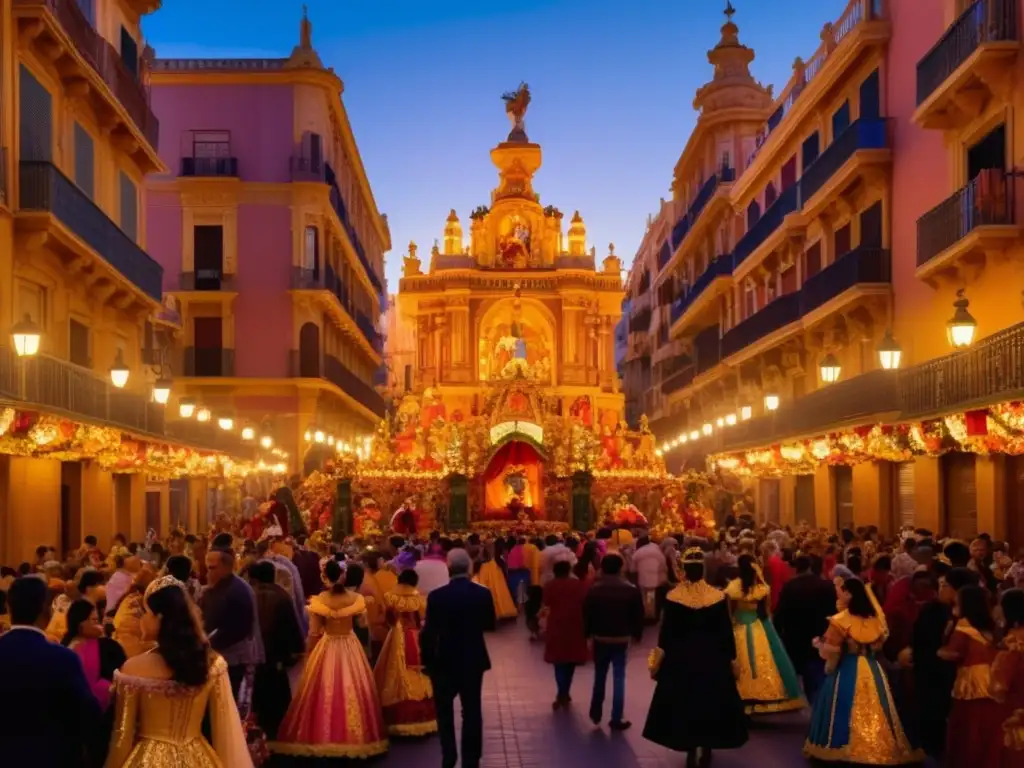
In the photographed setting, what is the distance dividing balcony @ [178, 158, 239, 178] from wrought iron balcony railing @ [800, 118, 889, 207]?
19488 millimetres

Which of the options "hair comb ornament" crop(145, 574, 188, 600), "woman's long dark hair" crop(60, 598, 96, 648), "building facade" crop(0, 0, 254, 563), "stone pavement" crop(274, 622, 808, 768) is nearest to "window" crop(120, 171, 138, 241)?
"building facade" crop(0, 0, 254, 563)

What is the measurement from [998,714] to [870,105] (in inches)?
774

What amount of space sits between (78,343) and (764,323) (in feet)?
58.8

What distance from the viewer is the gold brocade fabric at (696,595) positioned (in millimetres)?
10875

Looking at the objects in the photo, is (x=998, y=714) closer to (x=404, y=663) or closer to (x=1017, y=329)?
(x=404, y=663)

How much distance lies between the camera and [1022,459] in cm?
1956

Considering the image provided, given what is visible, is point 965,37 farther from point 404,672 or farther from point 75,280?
point 75,280

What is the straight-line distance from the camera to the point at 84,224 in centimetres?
2164

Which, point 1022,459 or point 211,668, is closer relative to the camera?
point 211,668

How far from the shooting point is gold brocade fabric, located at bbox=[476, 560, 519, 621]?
71.8 ft

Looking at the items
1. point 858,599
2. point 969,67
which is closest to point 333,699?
point 858,599

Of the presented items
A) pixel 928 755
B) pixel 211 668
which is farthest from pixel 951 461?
pixel 211 668

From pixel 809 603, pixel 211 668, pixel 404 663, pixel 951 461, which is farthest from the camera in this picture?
pixel 951 461

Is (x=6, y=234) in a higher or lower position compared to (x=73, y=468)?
higher
